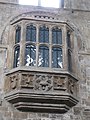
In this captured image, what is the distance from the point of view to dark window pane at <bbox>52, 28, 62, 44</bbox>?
1009 centimetres

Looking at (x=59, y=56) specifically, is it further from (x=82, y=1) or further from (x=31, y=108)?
(x=82, y=1)

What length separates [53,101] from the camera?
9.20m

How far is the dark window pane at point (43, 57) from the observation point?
380 inches

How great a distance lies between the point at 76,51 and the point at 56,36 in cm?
82

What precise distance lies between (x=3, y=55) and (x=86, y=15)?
3.06 m

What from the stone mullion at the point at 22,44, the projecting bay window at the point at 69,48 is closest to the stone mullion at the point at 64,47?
the projecting bay window at the point at 69,48

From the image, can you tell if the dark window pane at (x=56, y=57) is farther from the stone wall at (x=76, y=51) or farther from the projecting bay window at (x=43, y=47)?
the stone wall at (x=76, y=51)

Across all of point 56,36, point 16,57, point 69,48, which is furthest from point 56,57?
point 16,57

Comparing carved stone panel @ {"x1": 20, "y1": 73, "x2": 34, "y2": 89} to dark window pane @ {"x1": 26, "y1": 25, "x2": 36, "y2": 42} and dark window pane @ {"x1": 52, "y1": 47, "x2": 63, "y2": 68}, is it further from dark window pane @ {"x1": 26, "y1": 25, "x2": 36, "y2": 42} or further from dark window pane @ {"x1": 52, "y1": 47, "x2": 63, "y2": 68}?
dark window pane @ {"x1": 26, "y1": 25, "x2": 36, "y2": 42}

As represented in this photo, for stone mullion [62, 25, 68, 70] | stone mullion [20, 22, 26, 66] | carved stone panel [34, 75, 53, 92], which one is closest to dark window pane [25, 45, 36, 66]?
stone mullion [20, 22, 26, 66]

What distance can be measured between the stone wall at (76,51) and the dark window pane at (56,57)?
738 millimetres

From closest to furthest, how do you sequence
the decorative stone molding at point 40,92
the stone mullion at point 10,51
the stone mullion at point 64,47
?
the decorative stone molding at point 40,92
the stone mullion at point 64,47
the stone mullion at point 10,51

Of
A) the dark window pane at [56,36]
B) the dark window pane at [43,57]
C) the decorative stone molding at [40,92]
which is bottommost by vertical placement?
the decorative stone molding at [40,92]

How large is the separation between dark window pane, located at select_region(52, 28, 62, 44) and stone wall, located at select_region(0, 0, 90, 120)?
2.36 ft
